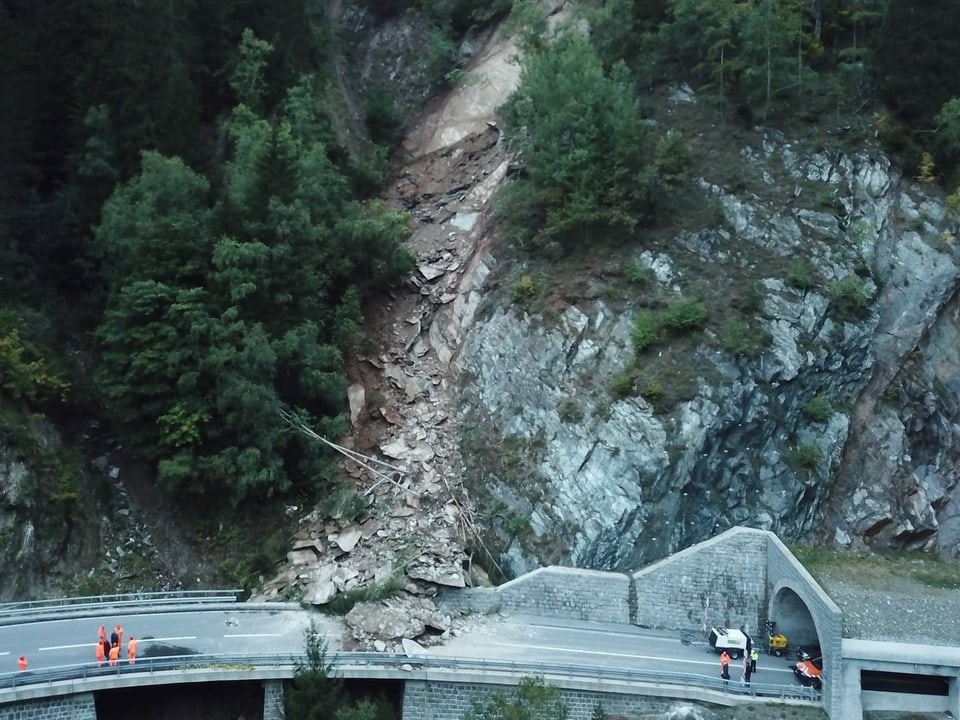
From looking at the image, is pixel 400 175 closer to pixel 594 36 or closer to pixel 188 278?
pixel 594 36

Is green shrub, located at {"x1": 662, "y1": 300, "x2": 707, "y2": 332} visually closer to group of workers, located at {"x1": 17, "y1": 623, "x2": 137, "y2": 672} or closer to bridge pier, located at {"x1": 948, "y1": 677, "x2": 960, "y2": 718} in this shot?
bridge pier, located at {"x1": 948, "y1": 677, "x2": 960, "y2": 718}

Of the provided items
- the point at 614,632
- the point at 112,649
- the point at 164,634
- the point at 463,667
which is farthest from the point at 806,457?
the point at 112,649

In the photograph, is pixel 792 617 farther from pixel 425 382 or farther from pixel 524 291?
pixel 425 382

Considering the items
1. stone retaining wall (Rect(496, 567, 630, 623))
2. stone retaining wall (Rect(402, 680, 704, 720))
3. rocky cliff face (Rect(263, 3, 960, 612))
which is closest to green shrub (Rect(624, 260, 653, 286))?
rocky cliff face (Rect(263, 3, 960, 612))

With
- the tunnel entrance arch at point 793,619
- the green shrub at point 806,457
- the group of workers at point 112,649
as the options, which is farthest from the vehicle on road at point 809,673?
the group of workers at point 112,649

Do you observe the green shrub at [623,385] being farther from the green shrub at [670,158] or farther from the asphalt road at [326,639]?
the green shrub at [670,158]

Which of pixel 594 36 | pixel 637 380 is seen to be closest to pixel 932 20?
pixel 594 36
